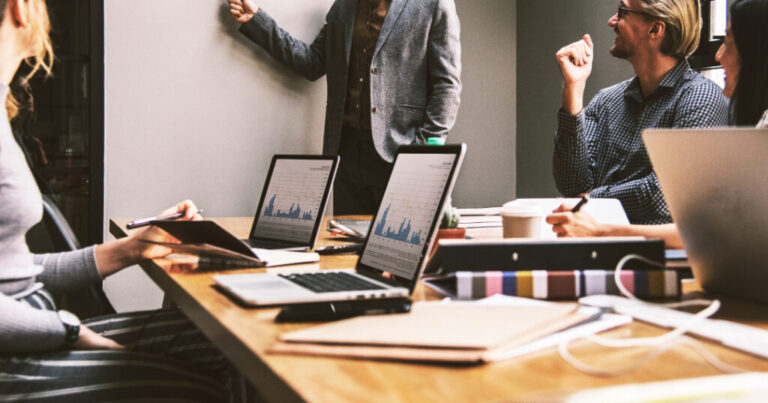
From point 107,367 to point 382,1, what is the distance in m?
2.32

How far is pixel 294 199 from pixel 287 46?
63.7 inches

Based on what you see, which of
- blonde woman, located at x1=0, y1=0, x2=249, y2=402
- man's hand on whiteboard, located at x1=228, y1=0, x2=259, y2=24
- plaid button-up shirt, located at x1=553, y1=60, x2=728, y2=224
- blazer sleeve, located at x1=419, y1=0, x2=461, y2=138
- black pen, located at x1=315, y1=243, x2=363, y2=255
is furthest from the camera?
man's hand on whiteboard, located at x1=228, y1=0, x2=259, y2=24

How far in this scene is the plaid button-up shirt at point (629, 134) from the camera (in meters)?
2.02

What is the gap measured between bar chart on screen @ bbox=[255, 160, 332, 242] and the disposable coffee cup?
0.47m

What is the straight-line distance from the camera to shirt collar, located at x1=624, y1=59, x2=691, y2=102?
85.8 inches

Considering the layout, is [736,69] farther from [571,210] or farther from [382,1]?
[382,1]

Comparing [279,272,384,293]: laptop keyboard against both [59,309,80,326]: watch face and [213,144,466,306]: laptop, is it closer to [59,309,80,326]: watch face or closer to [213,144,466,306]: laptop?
[213,144,466,306]: laptop

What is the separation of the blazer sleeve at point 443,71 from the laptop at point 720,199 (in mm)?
1991

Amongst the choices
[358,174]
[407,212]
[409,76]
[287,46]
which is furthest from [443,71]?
[407,212]

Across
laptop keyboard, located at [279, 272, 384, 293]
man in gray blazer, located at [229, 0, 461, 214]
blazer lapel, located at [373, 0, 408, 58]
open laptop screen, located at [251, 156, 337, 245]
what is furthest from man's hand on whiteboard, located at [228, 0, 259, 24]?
laptop keyboard, located at [279, 272, 384, 293]

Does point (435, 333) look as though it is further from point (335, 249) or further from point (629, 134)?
point (629, 134)

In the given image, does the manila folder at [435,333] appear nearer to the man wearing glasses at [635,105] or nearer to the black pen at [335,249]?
the black pen at [335,249]

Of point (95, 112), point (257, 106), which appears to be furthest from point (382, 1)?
point (95, 112)

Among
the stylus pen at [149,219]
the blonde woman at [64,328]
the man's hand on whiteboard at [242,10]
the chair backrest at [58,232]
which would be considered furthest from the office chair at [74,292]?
the man's hand on whiteboard at [242,10]
